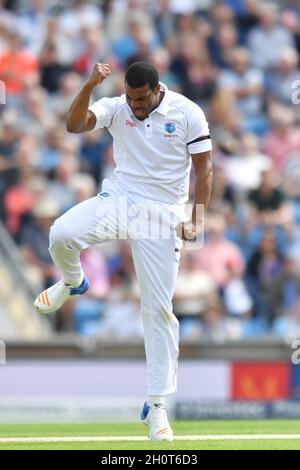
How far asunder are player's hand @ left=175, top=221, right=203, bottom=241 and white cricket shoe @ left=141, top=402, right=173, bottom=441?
3.67 feet

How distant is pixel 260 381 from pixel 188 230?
13.9 feet

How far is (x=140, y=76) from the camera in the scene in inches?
340

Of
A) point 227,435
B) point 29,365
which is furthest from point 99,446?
point 29,365

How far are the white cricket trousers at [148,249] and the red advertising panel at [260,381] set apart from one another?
367cm

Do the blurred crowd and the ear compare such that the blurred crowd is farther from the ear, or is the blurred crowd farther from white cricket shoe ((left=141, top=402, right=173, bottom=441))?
the ear

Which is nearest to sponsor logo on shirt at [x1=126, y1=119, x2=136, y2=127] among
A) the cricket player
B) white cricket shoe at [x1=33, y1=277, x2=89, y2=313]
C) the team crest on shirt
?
the cricket player

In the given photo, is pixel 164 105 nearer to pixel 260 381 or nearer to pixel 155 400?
pixel 155 400

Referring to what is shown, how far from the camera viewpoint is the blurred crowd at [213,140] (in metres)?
14.5

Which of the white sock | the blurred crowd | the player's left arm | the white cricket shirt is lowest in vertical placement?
the white sock

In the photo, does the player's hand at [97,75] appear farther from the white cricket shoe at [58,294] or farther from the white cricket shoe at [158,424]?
the white cricket shoe at [158,424]

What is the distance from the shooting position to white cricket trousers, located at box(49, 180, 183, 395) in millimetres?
8906

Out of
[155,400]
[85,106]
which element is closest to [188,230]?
[85,106]

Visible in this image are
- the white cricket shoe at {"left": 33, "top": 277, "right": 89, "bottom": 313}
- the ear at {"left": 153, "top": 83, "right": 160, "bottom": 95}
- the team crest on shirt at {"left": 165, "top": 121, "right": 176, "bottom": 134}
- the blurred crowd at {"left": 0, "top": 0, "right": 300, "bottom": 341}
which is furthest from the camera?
the blurred crowd at {"left": 0, "top": 0, "right": 300, "bottom": 341}

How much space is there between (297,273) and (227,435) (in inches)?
212
